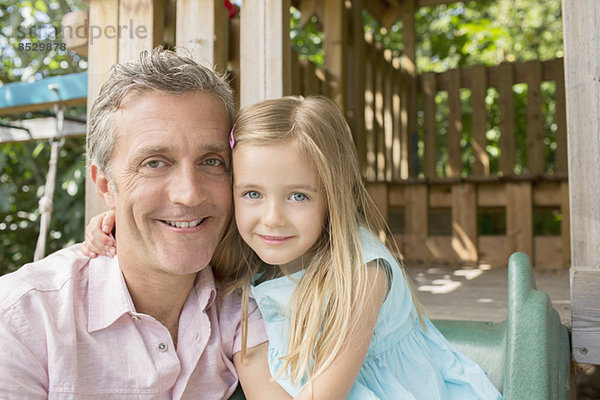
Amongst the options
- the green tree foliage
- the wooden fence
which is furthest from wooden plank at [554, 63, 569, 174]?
the green tree foliage

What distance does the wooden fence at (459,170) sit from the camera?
466 centimetres

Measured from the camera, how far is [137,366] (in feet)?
4.52

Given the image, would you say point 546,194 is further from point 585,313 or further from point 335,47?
point 585,313

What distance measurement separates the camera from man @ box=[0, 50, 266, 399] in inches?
51.6

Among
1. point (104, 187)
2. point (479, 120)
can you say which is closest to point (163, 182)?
point (104, 187)

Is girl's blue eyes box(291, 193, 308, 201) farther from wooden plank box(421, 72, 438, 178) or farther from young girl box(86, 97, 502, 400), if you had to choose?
wooden plank box(421, 72, 438, 178)

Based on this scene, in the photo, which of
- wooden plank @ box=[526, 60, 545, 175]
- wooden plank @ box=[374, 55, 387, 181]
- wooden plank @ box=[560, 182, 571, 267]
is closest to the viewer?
wooden plank @ box=[560, 182, 571, 267]

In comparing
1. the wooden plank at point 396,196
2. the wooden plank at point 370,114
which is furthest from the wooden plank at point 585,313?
the wooden plank at point 396,196

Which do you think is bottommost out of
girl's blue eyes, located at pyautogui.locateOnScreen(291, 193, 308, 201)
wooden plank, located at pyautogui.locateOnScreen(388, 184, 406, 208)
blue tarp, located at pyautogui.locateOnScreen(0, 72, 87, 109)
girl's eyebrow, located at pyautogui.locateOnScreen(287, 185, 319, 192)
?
girl's blue eyes, located at pyautogui.locateOnScreen(291, 193, 308, 201)

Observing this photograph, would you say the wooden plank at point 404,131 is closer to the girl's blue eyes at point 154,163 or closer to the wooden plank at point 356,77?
the wooden plank at point 356,77

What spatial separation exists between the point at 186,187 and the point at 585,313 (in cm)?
124

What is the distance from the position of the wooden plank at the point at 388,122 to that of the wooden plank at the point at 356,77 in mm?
859

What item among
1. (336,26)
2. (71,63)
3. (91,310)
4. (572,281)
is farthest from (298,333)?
(71,63)

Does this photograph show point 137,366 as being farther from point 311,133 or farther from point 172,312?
point 311,133
